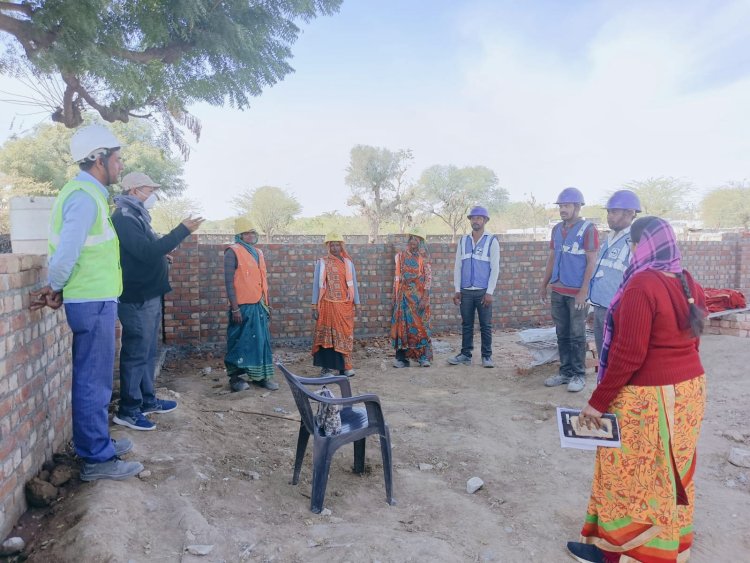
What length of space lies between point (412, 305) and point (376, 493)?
361 cm

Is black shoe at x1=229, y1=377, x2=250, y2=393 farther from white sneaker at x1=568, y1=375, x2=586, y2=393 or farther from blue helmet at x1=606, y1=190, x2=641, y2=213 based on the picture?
blue helmet at x1=606, y1=190, x2=641, y2=213

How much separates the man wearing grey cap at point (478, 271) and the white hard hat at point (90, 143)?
4.37 m

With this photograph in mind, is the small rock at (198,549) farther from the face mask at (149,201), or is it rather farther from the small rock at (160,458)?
the face mask at (149,201)

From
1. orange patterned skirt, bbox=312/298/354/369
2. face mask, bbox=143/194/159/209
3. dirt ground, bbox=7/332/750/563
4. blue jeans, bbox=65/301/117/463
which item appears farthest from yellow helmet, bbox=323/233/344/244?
blue jeans, bbox=65/301/117/463

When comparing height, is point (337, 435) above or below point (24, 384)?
below

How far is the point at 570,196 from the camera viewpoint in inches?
212

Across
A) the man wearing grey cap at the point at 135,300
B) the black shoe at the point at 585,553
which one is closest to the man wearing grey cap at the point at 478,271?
the man wearing grey cap at the point at 135,300

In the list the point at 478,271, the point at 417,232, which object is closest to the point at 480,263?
the point at 478,271

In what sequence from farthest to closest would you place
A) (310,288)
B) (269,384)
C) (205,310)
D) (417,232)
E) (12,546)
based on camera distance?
(310,288), (205,310), (417,232), (269,384), (12,546)

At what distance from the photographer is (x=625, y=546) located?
2441 mm

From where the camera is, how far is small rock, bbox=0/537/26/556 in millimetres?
2303

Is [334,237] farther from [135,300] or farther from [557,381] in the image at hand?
[557,381]

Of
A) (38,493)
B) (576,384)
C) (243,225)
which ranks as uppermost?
(243,225)

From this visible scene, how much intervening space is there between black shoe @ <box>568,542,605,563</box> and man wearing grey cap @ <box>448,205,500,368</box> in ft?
13.2
